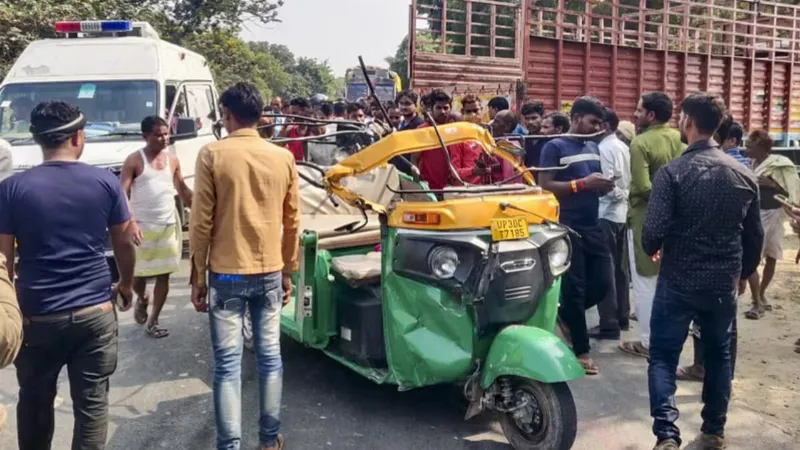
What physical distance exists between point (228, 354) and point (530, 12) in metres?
9.06

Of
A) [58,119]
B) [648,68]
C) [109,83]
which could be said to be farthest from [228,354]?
[648,68]

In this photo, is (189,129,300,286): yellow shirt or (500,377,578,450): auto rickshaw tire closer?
(189,129,300,286): yellow shirt

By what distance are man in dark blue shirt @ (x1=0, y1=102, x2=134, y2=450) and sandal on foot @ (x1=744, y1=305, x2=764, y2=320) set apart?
551 cm

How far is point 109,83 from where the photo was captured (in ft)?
26.0

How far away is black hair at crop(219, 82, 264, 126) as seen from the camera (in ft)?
11.4

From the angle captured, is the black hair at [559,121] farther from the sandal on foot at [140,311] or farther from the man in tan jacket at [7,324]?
the man in tan jacket at [7,324]

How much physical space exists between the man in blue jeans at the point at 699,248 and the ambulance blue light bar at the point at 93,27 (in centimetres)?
722

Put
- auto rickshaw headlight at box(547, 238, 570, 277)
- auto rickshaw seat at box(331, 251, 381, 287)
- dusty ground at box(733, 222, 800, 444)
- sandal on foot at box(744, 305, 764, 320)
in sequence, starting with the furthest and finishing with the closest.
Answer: sandal on foot at box(744, 305, 764, 320) < dusty ground at box(733, 222, 800, 444) < auto rickshaw seat at box(331, 251, 381, 287) < auto rickshaw headlight at box(547, 238, 570, 277)

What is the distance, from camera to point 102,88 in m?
7.88

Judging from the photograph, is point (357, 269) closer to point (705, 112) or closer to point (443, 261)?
point (443, 261)

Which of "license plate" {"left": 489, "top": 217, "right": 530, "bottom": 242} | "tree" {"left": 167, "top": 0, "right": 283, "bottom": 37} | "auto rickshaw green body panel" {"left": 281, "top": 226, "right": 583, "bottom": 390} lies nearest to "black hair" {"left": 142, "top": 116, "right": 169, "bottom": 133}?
"auto rickshaw green body panel" {"left": 281, "top": 226, "right": 583, "bottom": 390}

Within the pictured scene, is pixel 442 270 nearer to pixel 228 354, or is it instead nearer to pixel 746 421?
pixel 228 354

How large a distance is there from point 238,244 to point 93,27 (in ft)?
21.3

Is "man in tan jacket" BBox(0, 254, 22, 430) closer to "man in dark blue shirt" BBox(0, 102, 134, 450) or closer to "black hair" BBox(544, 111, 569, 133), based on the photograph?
"man in dark blue shirt" BBox(0, 102, 134, 450)
